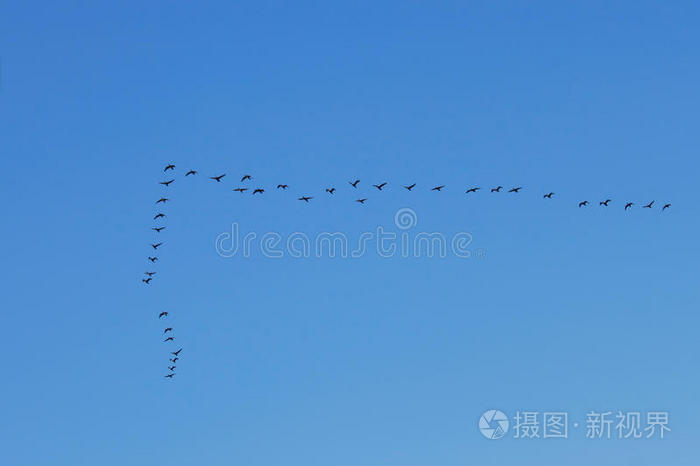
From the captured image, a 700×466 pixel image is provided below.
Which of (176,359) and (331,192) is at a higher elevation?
(331,192)

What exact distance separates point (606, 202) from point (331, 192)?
23.2 m

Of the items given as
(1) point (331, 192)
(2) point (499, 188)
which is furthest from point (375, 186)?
(2) point (499, 188)

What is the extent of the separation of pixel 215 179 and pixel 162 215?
24.7 feet

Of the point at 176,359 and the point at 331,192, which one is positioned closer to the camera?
the point at 331,192

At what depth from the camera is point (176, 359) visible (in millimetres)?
90938

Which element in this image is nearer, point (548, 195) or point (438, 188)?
point (438, 188)

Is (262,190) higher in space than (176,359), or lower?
higher

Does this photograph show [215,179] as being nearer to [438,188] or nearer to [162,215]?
[162,215]

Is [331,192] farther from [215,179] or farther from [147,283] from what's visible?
[147,283]

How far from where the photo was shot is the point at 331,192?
85000 mm

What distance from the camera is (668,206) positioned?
90.6 m

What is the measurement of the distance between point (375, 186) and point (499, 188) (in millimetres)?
10148

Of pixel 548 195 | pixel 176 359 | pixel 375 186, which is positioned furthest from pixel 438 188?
pixel 176 359

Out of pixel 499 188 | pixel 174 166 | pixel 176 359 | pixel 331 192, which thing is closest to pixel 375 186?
pixel 331 192
